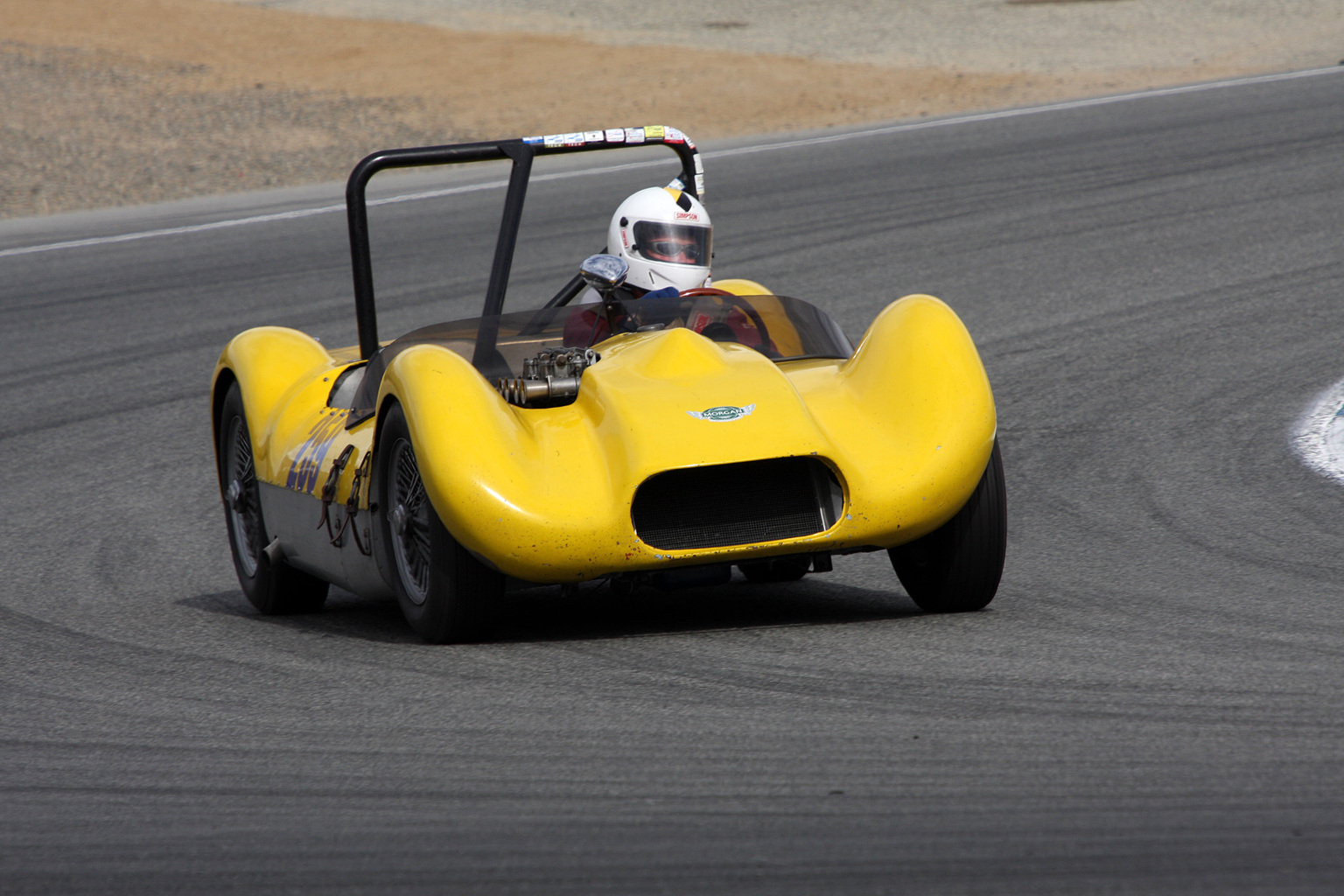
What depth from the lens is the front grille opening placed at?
16.0 ft

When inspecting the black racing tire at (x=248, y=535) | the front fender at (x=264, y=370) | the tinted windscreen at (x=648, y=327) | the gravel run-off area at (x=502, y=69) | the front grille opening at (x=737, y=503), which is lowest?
the gravel run-off area at (x=502, y=69)

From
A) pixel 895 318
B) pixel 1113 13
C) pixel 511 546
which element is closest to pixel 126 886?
pixel 511 546

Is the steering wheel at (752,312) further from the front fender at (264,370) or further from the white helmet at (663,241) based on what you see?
the front fender at (264,370)

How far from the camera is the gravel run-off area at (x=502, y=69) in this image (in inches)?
835

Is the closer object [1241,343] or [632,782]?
[632,782]

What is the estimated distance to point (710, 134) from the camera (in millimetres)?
21312

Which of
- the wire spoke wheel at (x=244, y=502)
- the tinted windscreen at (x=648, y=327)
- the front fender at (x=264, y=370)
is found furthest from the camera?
the wire spoke wheel at (x=244, y=502)

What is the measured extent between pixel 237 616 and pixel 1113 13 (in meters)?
28.2

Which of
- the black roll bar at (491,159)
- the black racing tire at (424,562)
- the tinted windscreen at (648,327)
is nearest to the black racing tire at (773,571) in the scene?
the tinted windscreen at (648,327)

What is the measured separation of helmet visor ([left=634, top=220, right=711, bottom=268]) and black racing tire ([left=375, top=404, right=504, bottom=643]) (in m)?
1.44

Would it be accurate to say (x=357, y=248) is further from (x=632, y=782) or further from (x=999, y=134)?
(x=999, y=134)

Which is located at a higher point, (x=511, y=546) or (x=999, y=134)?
(x=511, y=546)

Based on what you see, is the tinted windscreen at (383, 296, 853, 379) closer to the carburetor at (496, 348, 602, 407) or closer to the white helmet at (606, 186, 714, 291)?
the carburetor at (496, 348, 602, 407)

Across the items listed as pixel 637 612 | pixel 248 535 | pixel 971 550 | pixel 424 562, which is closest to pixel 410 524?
pixel 424 562
